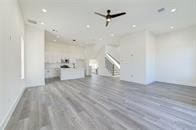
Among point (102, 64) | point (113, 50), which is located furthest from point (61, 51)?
point (113, 50)

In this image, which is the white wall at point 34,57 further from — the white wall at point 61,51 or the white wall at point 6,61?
the white wall at point 61,51

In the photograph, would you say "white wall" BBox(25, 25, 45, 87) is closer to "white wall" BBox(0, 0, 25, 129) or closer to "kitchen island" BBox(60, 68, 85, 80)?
"kitchen island" BBox(60, 68, 85, 80)

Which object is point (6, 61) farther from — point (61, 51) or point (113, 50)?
point (113, 50)

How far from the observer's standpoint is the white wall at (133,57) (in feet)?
18.7

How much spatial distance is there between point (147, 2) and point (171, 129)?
341cm

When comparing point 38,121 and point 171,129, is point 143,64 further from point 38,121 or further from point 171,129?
point 38,121

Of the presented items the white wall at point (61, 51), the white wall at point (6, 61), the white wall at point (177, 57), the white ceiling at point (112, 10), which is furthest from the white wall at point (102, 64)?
the white wall at point (6, 61)

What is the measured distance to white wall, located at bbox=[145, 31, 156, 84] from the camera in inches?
222

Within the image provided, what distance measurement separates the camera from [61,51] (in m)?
9.34

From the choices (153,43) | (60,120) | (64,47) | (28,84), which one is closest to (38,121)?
(60,120)

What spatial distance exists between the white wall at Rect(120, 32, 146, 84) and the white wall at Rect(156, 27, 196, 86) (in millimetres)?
1616

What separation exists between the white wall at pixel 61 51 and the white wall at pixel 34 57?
10.9ft

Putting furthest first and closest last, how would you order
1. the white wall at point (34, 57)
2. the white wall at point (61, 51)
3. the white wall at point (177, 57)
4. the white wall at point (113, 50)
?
the white wall at point (113, 50) < the white wall at point (61, 51) < the white wall at point (177, 57) < the white wall at point (34, 57)

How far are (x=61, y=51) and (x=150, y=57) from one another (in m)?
7.48
